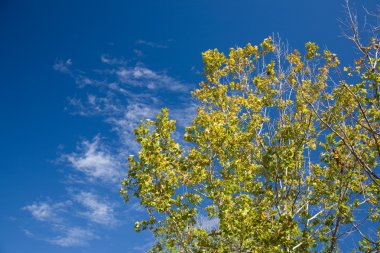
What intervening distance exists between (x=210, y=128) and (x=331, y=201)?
5.56 m

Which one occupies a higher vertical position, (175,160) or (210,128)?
(210,128)

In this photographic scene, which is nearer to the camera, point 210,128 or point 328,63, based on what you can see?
point 210,128

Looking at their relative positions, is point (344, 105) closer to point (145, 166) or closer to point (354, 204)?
point (354, 204)

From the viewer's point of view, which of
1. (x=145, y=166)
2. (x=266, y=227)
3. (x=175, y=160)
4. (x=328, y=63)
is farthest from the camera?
(x=328, y=63)

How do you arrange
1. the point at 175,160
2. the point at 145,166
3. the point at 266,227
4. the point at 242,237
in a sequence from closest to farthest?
the point at 242,237 < the point at 266,227 < the point at 145,166 < the point at 175,160

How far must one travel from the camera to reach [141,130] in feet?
39.8

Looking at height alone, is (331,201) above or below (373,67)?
below

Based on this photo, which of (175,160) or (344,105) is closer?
(175,160)

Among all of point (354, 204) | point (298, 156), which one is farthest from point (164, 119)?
point (354, 204)

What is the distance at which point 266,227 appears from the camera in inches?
440

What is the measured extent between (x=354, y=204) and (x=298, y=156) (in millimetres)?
3155

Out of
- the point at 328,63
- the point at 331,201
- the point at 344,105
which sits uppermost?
the point at 328,63

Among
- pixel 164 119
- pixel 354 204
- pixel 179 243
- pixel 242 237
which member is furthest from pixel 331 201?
pixel 164 119

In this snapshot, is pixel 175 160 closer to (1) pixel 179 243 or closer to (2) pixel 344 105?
(1) pixel 179 243
